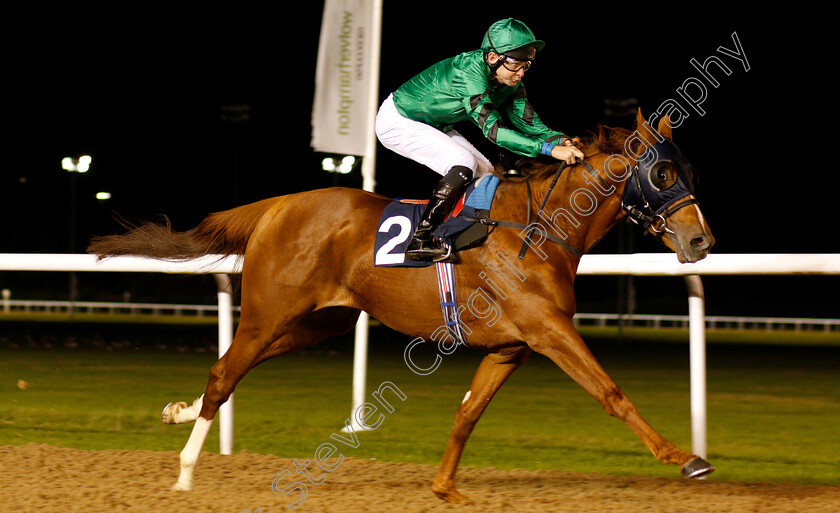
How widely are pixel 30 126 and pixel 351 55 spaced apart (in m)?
31.4

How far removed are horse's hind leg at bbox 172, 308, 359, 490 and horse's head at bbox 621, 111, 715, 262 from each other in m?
1.39

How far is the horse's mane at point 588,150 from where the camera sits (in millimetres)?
3537

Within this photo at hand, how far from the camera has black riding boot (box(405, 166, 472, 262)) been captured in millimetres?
3572

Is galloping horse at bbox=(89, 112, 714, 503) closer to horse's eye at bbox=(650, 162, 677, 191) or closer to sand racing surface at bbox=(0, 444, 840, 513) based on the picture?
horse's eye at bbox=(650, 162, 677, 191)

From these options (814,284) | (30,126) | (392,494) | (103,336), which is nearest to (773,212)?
(814,284)

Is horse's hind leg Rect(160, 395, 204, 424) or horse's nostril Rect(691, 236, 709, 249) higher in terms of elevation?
horse's nostril Rect(691, 236, 709, 249)

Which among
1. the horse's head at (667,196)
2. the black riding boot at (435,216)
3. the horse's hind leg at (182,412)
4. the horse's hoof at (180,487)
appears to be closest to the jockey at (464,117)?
the black riding boot at (435,216)

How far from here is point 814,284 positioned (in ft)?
86.0

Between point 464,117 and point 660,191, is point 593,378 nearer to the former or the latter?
point 660,191

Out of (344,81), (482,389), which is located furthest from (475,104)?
(344,81)

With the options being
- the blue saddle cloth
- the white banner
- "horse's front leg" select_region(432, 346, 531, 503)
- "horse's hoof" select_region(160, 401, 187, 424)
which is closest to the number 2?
the blue saddle cloth

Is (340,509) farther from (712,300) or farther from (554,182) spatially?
(712,300)

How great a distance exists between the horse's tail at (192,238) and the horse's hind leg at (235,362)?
20.4 inches

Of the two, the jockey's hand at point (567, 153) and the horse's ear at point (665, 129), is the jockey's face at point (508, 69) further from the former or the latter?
the horse's ear at point (665, 129)
